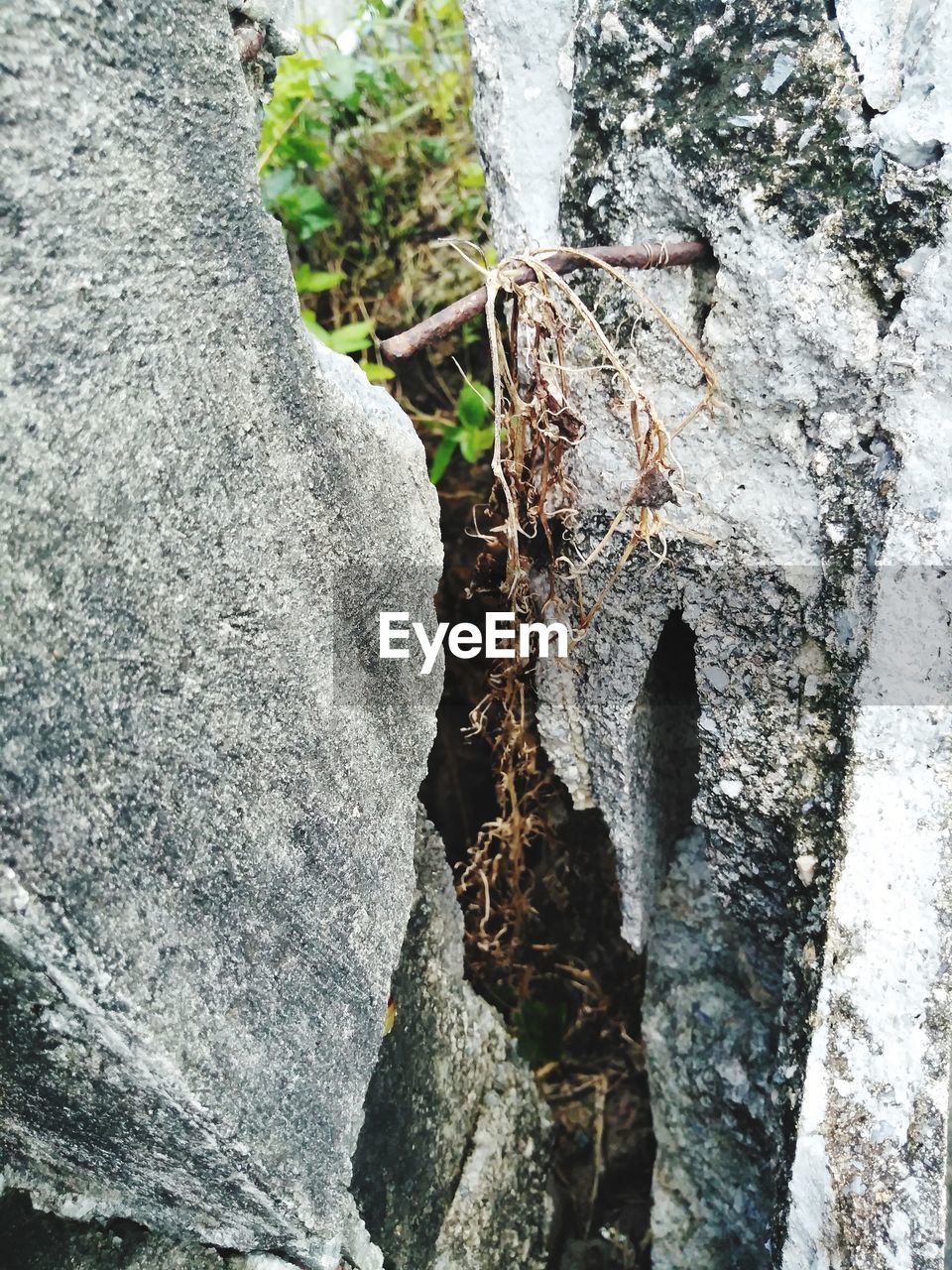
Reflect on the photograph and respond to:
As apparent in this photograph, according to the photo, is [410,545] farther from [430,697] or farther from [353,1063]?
[353,1063]

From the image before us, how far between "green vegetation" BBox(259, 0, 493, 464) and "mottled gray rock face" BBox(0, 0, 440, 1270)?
1.08m

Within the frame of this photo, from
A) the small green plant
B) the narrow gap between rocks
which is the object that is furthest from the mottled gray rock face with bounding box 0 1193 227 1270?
the small green plant

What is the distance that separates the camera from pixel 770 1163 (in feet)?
4.44

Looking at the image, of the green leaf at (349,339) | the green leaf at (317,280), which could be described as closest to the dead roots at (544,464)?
the green leaf at (349,339)

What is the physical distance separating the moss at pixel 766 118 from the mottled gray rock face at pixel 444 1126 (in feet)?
2.86

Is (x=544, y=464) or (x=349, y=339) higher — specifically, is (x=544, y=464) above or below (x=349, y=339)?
below

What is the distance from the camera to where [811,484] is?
1066 mm

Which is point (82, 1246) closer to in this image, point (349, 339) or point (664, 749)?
point (664, 749)

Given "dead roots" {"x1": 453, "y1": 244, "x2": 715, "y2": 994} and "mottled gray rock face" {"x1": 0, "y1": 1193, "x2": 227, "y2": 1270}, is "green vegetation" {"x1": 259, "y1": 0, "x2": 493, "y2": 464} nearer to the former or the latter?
"dead roots" {"x1": 453, "y1": 244, "x2": 715, "y2": 994}

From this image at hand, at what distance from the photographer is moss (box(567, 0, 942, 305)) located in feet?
3.10

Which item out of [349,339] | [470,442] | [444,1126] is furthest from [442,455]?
[444,1126]

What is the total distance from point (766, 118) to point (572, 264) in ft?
0.79

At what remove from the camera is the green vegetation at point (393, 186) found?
186 cm

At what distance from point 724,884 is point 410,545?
66 centimetres
